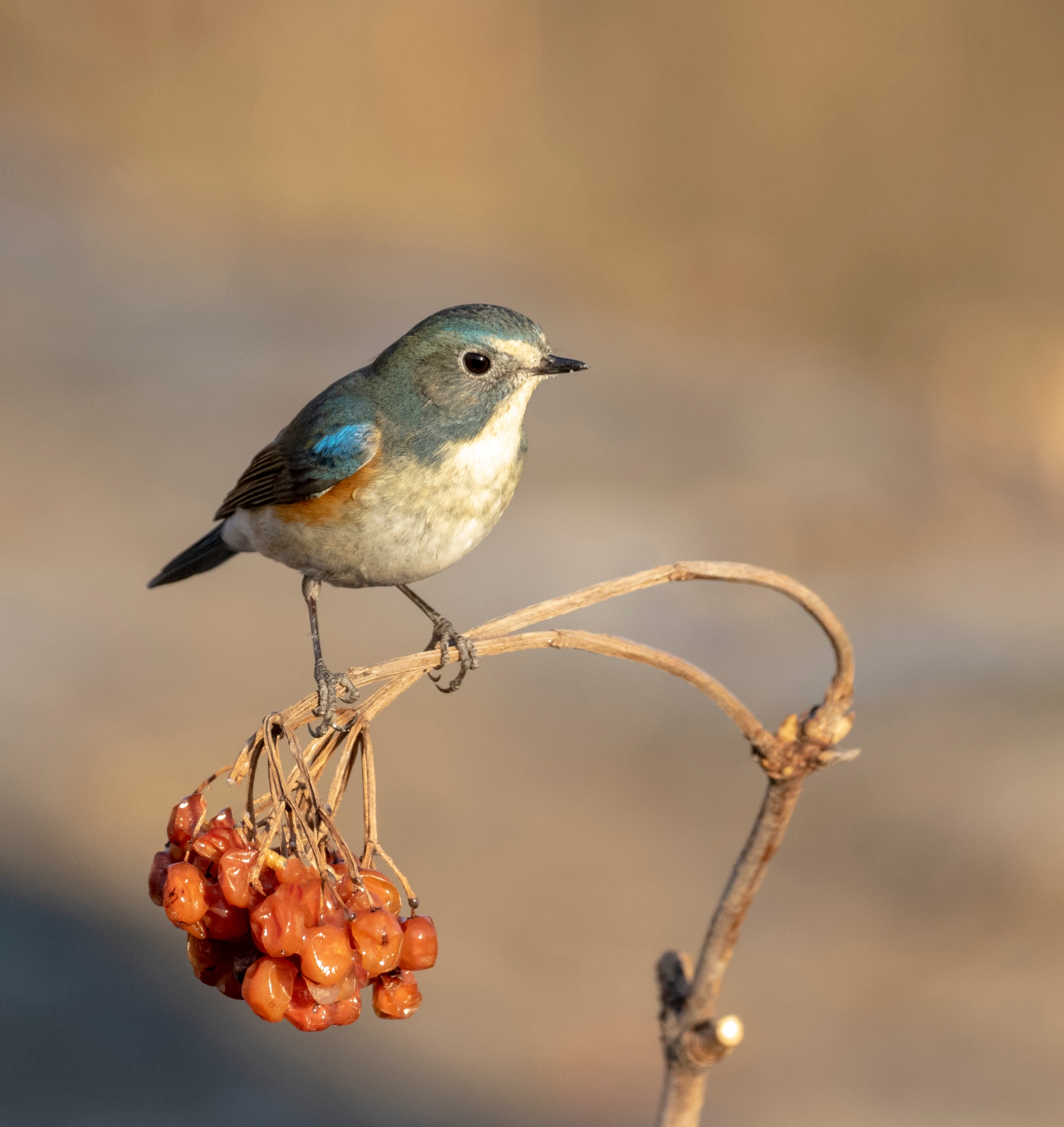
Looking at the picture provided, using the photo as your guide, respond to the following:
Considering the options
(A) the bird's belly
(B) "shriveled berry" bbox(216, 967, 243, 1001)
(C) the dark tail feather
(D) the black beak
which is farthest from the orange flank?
(B) "shriveled berry" bbox(216, 967, 243, 1001)

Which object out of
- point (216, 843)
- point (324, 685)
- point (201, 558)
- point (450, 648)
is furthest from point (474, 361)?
point (216, 843)

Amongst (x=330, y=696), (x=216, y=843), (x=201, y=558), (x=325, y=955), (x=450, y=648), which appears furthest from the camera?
(x=201, y=558)

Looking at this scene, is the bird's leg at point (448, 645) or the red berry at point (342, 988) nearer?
the red berry at point (342, 988)

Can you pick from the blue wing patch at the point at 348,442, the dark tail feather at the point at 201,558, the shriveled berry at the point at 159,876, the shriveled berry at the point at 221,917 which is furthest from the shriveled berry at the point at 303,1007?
the dark tail feather at the point at 201,558

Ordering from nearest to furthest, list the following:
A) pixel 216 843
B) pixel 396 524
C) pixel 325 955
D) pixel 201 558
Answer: pixel 325 955 < pixel 216 843 < pixel 396 524 < pixel 201 558

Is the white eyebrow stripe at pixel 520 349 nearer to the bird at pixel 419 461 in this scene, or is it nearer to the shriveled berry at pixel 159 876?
the bird at pixel 419 461

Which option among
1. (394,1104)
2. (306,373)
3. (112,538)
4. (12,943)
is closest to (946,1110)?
(394,1104)

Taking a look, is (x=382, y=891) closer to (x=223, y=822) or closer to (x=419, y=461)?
(x=223, y=822)
